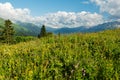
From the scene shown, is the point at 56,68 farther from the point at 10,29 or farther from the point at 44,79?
the point at 10,29

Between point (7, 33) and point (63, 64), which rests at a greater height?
point (63, 64)

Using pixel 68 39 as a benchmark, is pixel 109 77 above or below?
below

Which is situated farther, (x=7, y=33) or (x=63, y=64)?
(x=7, y=33)

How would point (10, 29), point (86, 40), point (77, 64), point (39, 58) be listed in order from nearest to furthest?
point (77, 64), point (39, 58), point (86, 40), point (10, 29)

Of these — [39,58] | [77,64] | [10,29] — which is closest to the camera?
[77,64]

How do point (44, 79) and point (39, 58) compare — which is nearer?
point (44, 79)

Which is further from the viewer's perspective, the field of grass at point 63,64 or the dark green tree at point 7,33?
the dark green tree at point 7,33

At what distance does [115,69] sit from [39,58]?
9.05 ft

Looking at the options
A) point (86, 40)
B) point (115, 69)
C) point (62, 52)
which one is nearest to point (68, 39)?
point (86, 40)

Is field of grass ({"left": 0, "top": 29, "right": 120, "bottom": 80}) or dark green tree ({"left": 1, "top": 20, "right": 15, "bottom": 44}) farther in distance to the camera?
dark green tree ({"left": 1, "top": 20, "right": 15, "bottom": 44})

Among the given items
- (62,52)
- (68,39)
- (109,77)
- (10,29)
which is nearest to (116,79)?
(109,77)

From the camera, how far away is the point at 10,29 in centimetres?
10500

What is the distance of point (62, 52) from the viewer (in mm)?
10641

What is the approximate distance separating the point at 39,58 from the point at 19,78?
178cm
